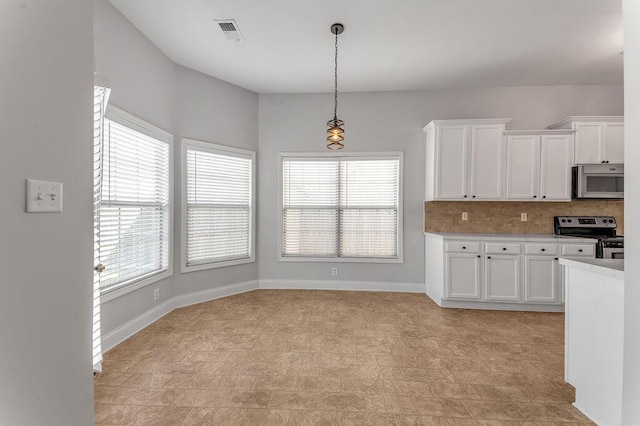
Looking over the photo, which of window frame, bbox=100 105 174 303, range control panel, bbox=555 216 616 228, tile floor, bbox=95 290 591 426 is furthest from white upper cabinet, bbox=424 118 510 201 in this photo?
window frame, bbox=100 105 174 303

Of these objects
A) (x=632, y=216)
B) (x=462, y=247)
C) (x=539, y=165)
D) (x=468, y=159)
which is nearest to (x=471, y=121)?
(x=468, y=159)

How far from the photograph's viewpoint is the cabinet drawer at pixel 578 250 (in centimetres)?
386

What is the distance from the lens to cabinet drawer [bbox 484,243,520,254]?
3.97 meters

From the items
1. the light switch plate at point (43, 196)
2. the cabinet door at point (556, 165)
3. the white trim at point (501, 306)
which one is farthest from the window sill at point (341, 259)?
the light switch plate at point (43, 196)

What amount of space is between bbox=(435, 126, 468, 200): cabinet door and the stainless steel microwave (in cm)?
142

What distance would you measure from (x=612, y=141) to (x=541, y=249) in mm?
1794

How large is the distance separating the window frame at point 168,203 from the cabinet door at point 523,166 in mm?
4474

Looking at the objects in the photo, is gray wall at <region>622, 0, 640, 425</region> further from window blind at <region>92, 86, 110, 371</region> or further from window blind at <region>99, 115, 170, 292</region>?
window blind at <region>99, 115, 170, 292</region>

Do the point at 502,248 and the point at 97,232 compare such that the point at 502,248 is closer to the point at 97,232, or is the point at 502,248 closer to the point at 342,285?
the point at 342,285

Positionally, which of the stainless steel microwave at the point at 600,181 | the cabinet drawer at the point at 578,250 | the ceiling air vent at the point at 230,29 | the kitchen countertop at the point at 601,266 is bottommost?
the cabinet drawer at the point at 578,250

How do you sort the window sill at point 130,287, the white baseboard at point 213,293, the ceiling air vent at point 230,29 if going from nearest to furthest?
the window sill at point 130,287 → the ceiling air vent at point 230,29 → the white baseboard at point 213,293

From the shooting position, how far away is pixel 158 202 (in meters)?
3.69

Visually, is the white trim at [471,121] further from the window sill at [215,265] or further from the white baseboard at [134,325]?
the white baseboard at [134,325]

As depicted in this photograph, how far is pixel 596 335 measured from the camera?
6.23 feet
